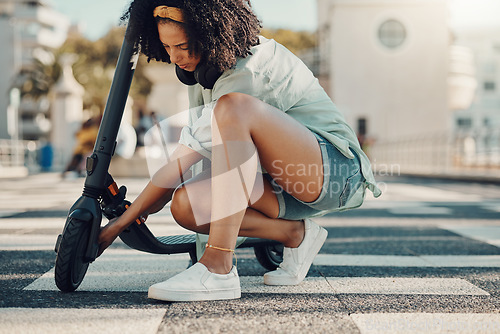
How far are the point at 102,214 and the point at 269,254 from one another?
79 centimetres

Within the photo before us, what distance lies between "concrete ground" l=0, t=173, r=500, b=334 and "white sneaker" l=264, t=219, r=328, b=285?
46 millimetres

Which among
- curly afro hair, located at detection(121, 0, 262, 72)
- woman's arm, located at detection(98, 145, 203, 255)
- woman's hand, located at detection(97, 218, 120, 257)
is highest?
curly afro hair, located at detection(121, 0, 262, 72)

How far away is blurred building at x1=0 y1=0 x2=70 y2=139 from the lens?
55.9 meters

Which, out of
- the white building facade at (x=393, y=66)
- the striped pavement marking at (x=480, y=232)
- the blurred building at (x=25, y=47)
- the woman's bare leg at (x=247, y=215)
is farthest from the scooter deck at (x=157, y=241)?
the blurred building at (x=25, y=47)

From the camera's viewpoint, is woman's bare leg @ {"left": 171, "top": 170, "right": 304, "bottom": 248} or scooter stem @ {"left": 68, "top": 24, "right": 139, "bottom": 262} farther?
woman's bare leg @ {"left": 171, "top": 170, "right": 304, "bottom": 248}

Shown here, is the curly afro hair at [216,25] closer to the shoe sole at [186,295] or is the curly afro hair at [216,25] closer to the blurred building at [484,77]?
the shoe sole at [186,295]

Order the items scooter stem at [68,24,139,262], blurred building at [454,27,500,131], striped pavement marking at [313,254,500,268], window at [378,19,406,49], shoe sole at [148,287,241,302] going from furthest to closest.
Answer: blurred building at [454,27,500,131] → window at [378,19,406,49] → striped pavement marking at [313,254,500,268] → scooter stem at [68,24,139,262] → shoe sole at [148,287,241,302]

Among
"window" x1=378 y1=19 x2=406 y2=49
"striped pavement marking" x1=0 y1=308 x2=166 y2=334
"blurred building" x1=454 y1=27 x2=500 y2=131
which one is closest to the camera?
"striped pavement marking" x1=0 y1=308 x2=166 y2=334

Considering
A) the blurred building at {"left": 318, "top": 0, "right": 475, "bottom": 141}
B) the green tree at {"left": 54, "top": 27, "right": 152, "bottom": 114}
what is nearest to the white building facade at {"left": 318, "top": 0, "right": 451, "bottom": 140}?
the blurred building at {"left": 318, "top": 0, "right": 475, "bottom": 141}

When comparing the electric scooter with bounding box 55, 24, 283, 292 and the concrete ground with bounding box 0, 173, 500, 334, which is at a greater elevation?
the electric scooter with bounding box 55, 24, 283, 292

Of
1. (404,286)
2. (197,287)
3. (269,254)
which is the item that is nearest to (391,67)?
(269,254)

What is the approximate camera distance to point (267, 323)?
1691mm

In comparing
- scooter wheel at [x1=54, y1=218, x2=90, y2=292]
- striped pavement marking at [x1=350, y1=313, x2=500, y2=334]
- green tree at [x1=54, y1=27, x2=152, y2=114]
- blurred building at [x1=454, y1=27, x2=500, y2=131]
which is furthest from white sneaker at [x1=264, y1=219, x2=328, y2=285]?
blurred building at [x1=454, y1=27, x2=500, y2=131]

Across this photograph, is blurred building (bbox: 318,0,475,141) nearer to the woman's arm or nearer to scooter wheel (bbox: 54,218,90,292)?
the woman's arm
